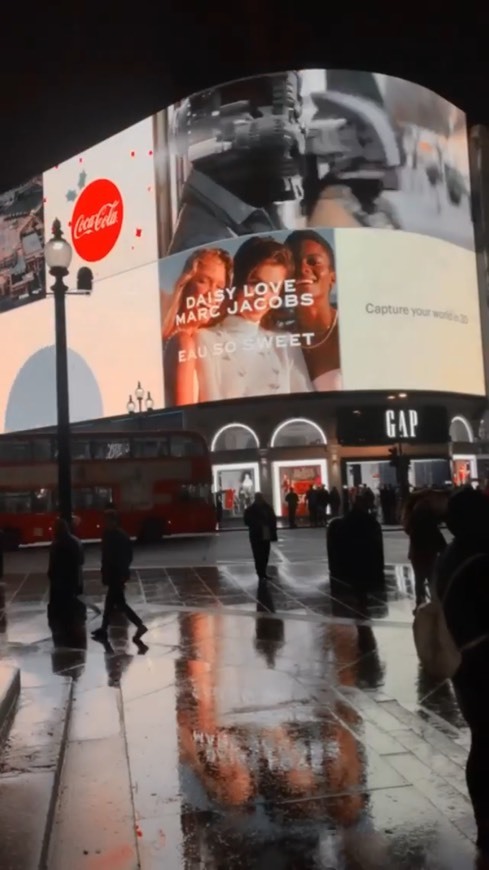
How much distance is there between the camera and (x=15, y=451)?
2633 centimetres

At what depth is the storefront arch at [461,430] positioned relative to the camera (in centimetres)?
4525

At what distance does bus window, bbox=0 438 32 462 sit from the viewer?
26225mm

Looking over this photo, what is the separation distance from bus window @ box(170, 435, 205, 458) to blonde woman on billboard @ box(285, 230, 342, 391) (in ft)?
46.7

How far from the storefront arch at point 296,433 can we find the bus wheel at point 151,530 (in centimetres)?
1653

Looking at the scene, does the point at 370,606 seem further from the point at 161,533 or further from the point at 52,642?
the point at 161,533

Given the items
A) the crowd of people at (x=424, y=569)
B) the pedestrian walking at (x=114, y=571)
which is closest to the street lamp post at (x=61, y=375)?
the crowd of people at (x=424, y=569)

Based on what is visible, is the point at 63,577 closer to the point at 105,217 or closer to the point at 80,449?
the point at 80,449

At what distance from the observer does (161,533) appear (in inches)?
1083

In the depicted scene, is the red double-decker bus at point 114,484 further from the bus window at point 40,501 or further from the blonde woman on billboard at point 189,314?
the blonde woman on billboard at point 189,314

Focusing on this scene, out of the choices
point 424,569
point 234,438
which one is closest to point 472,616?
point 424,569

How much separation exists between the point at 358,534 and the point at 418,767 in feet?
25.5

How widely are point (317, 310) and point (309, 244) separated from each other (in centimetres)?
349

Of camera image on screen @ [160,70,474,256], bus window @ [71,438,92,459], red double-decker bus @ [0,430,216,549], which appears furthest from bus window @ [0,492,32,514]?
camera image on screen @ [160,70,474,256]

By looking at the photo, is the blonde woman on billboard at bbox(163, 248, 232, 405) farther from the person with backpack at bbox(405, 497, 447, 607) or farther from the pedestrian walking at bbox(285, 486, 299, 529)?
the person with backpack at bbox(405, 497, 447, 607)
